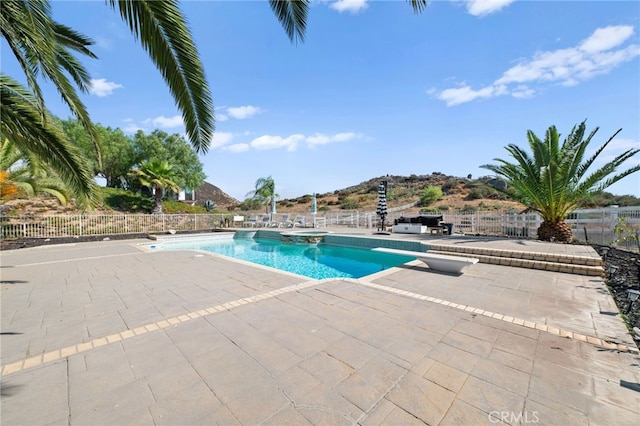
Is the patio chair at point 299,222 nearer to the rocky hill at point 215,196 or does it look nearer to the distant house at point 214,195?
the rocky hill at point 215,196

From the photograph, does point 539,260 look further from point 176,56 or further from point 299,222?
point 299,222

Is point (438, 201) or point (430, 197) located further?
point (430, 197)

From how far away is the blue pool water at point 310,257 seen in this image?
816 centimetres

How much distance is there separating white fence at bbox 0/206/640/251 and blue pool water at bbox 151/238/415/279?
3.37 metres

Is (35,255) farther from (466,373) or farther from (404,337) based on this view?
(466,373)

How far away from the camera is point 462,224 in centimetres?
1377

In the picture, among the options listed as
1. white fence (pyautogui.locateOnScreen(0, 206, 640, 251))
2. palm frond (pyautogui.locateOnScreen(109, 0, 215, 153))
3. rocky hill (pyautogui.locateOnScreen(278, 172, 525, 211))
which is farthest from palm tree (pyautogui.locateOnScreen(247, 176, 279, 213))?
palm frond (pyautogui.locateOnScreen(109, 0, 215, 153))

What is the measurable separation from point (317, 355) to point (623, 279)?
6667mm

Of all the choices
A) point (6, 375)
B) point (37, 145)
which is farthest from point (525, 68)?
point (6, 375)

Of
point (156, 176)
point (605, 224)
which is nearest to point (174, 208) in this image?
point (156, 176)

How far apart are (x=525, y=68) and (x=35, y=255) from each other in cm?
1705

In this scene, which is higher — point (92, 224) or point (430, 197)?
point (430, 197)

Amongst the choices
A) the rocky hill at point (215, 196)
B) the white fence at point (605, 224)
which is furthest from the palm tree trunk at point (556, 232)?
the rocky hill at point (215, 196)

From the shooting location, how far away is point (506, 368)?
2.24m
